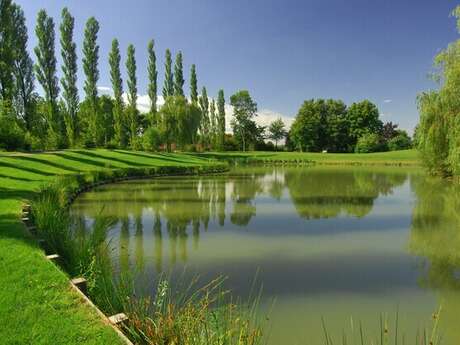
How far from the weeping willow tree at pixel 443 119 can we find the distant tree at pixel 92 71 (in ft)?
91.9

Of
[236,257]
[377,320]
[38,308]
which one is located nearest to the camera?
[38,308]

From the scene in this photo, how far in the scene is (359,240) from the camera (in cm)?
759

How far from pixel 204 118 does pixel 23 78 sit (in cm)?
2899

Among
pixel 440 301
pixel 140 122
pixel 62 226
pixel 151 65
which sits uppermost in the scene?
pixel 151 65

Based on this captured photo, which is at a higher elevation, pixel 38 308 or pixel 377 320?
pixel 38 308

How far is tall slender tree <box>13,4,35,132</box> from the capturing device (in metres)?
25.4

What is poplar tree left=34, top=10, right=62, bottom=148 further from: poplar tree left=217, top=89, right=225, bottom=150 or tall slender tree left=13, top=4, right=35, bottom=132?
poplar tree left=217, top=89, right=225, bottom=150

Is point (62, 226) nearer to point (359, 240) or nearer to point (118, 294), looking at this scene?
point (118, 294)

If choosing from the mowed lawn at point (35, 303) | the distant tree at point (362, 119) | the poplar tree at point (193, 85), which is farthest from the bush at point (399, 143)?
the mowed lawn at point (35, 303)

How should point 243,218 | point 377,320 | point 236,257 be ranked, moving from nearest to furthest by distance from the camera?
point 377,320 < point 236,257 < point 243,218

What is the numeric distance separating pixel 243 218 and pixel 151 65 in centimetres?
3676

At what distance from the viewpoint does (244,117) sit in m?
61.6

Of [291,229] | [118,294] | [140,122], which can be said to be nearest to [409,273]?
[291,229]

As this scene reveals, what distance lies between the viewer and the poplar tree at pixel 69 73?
102ft
